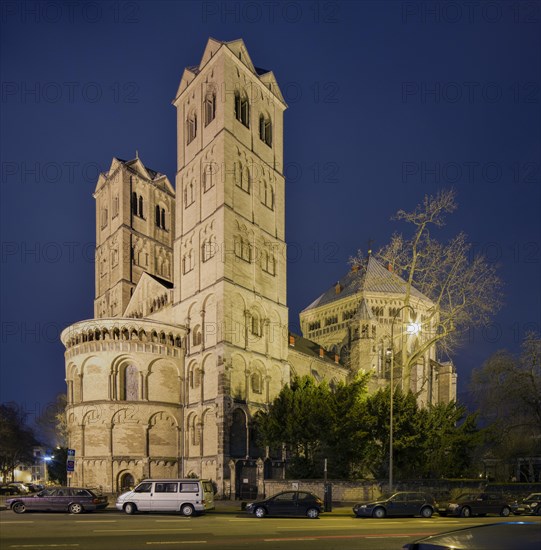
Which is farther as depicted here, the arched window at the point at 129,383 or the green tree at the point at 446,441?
the arched window at the point at 129,383

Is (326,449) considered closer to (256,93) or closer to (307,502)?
(307,502)

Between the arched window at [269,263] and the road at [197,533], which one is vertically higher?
the arched window at [269,263]

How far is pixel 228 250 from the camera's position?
164 feet

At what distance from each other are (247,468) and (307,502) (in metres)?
21.5

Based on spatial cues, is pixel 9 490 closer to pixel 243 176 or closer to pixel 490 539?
pixel 243 176

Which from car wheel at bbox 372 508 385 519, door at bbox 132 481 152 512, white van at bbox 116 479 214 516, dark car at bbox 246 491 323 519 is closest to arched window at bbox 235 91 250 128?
white van at bbox 116 479 214 516

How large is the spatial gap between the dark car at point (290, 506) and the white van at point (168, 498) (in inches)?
96.7

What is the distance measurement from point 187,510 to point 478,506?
1376 centimetres

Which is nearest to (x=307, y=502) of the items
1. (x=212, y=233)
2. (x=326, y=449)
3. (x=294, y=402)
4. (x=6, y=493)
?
(x=326, y=449)

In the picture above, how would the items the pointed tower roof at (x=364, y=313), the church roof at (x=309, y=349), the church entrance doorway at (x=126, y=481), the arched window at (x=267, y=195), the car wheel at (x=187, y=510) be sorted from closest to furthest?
the car wheel at (x=187, y=510), the church entrance doorway at (x=126, y=481), the arched window at (x=267, y=195), the church roof at (x=309, y=349), the pointed tower roof at (x=364, y=313)

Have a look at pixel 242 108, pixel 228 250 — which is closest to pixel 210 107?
pixel 242 108

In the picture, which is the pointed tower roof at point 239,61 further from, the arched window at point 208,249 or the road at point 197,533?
the road at point 197,533

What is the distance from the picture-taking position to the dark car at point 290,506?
1008 inches

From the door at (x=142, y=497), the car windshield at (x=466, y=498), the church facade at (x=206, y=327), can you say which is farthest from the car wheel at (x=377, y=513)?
the church facade at (x=206, y=327)
